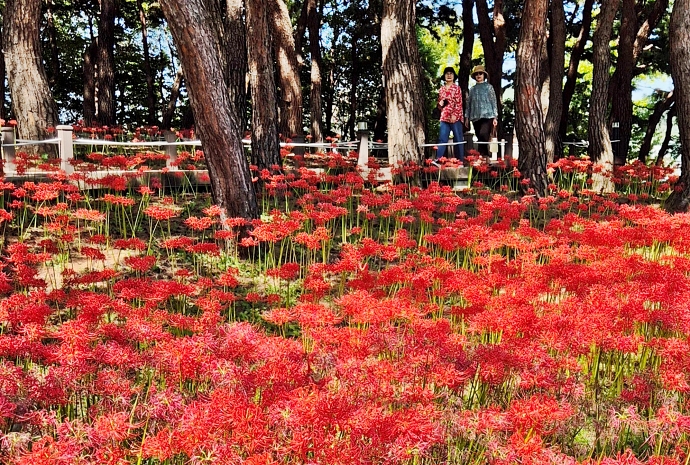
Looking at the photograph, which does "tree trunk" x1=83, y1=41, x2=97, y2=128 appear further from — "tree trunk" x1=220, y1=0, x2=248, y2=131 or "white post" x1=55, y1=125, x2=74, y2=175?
"white post" x1=55, y1=125, x2=74, y2=175

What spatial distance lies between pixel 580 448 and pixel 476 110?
8549 mm

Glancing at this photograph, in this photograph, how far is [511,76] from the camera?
22.1 m

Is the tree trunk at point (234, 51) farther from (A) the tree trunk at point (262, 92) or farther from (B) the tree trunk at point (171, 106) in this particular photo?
(B) the tree trunk at point (171, 106)

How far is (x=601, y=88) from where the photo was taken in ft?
38.0

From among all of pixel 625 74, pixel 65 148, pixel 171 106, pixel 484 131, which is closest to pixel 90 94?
pixel 171 106

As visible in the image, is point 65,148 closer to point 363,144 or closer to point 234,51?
point 234,51

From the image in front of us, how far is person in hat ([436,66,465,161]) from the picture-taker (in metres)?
10.4

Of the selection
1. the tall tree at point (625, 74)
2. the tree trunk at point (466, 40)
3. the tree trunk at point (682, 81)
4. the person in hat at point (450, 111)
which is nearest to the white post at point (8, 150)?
the person in hat at point (450, 111)

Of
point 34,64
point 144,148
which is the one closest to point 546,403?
point 34,64

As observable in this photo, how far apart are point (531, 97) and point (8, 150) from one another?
24.0 ft

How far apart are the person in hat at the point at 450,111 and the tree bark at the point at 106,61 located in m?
7.89

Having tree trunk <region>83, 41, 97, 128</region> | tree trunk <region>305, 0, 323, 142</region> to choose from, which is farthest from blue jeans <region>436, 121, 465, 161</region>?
tree trunk <region>83, 41, 97, 128</region>

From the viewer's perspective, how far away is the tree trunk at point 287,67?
13.0 m

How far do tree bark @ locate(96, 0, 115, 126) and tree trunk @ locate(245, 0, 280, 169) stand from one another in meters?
7.04
